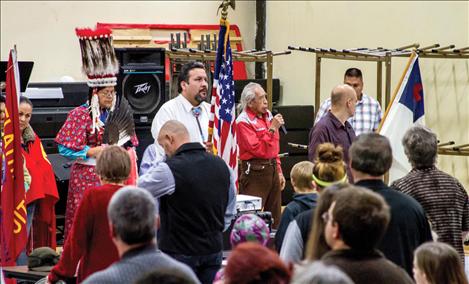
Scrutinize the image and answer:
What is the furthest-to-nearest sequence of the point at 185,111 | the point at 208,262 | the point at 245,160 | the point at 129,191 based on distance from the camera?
the point at 245,160, the point at 185,111, the point at 208,262, the point at 129,191

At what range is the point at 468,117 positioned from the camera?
942 centimetres

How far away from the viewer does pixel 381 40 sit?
10406 mm

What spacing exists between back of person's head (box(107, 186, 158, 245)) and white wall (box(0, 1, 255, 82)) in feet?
25.1

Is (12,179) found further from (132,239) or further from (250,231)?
(132,239)

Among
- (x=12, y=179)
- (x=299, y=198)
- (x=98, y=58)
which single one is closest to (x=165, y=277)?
(x=299, y=198)

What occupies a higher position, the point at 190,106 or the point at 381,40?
the point at 381,40

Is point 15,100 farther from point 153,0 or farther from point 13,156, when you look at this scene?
point 153,0

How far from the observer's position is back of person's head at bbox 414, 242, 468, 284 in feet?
12.7

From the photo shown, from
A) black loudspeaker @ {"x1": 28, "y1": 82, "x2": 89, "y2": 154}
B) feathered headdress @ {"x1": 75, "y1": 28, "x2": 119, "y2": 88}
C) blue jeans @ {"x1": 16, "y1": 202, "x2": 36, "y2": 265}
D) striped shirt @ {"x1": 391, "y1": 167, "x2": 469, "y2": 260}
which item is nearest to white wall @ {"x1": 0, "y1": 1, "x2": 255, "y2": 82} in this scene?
black loudspeaker @ {"x1": 28, "y1": 82, "x2": 89, "y2": 154}

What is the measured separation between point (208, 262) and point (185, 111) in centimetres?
194

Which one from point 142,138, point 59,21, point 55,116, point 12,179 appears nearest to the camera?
point 12,179

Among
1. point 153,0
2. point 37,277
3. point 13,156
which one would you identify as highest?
point 153,0

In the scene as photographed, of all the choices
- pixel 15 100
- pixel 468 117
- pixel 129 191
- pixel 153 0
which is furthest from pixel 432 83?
pixel 129 191

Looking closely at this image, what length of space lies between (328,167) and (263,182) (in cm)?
364
